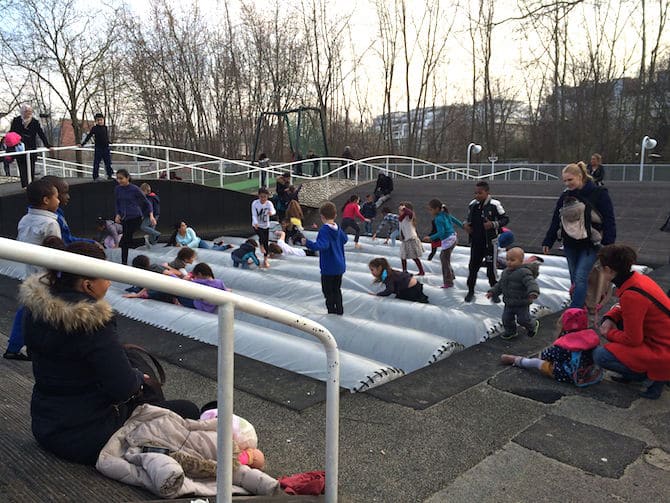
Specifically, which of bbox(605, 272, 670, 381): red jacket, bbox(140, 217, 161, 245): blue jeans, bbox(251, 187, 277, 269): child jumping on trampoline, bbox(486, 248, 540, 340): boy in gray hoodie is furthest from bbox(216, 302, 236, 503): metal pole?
bbox(140, 217, 161, 245): blue jeans

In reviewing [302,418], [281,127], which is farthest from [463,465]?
[281,127]

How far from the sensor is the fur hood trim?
2227mm

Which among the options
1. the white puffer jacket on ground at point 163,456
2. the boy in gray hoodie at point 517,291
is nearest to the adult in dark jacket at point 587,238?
the boy in gray hoodie at point 517,291

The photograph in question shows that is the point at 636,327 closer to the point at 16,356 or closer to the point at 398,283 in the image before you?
the point at 398,283

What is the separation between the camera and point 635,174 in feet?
78.5

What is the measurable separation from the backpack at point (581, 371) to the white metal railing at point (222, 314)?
2669mm

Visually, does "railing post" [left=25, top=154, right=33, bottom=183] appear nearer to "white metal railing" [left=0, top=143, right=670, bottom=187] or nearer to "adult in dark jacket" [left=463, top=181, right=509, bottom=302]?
"white metal railing" [left=0, top=143, right=670, bottom=187]

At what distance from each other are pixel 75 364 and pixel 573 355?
145 inches

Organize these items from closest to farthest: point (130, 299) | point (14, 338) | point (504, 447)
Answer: point (504, 447) → point (14, 338) → point (130, 299)

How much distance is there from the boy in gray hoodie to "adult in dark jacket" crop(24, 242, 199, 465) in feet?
13.8

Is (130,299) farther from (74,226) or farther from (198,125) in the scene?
(198,125)

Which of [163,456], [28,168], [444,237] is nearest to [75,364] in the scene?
[163,456]

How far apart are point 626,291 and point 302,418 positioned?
2.50 meters

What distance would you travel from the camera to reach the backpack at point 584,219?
5719 millimetres
